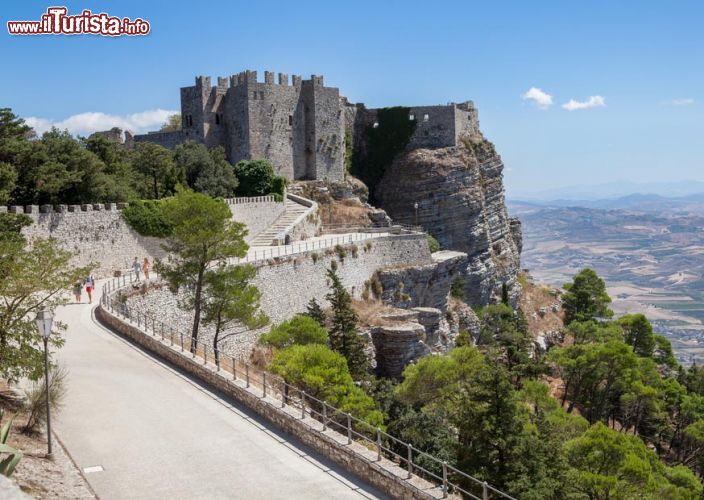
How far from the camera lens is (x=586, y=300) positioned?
66312 millimetres

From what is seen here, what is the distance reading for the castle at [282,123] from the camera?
53.6 m

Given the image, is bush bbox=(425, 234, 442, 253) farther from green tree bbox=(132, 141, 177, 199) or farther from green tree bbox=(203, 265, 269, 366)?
green tree bbox=(203, 265, 269, 366)

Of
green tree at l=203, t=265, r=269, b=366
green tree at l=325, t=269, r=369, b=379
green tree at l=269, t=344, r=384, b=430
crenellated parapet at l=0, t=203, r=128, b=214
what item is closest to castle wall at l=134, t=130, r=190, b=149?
crenellated parapet at l=0, t=203, r=128, b=214

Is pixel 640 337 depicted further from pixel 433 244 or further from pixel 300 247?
pixel 300 247

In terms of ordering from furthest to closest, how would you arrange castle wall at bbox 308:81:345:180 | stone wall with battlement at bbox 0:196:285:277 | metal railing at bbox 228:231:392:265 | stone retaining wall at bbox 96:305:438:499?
castle wall at bbox 308:81:345:180, metal railing at bbox 228:231:392:265, stone wall with battlement at bbox 0:196:285:277, stone retaining wall at bbox 96:305:438:499

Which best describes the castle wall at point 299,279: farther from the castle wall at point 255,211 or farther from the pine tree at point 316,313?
the castle wall at point 255,211

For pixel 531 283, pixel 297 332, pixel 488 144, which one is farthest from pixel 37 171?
pixel 531 283

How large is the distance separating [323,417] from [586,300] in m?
56.2

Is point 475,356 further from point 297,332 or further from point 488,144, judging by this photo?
point 488,144

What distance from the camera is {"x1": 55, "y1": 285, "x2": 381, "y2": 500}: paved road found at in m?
12.5

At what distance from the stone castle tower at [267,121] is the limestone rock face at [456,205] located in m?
6.23

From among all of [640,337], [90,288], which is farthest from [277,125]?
[640,337]

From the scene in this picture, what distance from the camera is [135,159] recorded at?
4562 centimetres

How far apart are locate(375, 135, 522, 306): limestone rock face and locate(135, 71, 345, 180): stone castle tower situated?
20.4 feet
